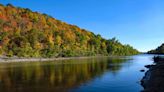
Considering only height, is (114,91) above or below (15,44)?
below

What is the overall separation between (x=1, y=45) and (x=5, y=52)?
14198 mm

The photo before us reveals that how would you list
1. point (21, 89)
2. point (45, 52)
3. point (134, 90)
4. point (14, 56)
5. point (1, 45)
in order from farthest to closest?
point (45, 52)
point (1, 45)
point (14, 56)
point (21, 89)
point (134, 90)

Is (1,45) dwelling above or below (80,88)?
above

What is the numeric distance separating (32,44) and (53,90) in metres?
159

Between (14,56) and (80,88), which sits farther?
(14,56)

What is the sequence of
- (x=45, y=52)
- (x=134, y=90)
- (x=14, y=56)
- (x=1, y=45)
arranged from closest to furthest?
(x=134, y=90) → (x=14, y=56) → (x=1, y=45) → (x=45, y=52)

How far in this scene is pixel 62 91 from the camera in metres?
42.1

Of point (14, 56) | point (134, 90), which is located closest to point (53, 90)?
point (134, 90)

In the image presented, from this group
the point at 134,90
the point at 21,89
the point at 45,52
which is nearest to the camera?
the point at 134,90

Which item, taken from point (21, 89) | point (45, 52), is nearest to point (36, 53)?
point (45, 52)

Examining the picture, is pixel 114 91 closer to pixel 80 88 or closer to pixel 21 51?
pixel 80 88

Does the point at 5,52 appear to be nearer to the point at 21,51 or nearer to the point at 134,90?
the point at 21,51

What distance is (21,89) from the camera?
43688 mm

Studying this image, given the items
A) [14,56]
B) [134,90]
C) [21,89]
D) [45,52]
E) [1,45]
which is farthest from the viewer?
[45,52]
